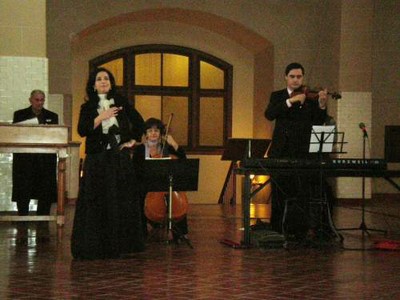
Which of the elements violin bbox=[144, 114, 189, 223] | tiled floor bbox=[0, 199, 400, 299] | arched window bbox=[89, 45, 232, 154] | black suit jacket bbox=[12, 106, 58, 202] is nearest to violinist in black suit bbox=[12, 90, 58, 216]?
black suit jacket bbox=[12, 106, 58, 202]

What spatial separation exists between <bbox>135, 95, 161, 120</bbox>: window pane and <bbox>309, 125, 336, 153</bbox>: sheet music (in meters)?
8.87

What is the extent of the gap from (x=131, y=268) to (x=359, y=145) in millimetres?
7734

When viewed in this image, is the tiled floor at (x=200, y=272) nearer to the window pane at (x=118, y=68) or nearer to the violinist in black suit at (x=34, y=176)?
the violinist in black suit at (x=34, y=176)

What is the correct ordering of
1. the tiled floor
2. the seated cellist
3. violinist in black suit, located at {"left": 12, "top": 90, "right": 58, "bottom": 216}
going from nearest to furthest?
the tiled floor
the seated cellist
violinist in black suit, located at {"left": 12, "top": 90, "right": 58, "bottom": 216}

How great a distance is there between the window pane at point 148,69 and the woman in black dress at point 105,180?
30.3 feet

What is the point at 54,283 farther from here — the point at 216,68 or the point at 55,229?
the point at 216,68

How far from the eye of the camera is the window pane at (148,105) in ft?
54.1

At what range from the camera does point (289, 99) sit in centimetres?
788

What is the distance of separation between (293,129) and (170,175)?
45.1 inches

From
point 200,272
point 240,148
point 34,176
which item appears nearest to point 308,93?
point 200,272

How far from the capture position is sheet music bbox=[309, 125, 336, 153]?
771 centimetres

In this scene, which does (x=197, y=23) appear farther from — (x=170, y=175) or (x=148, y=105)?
(x=170, y=175)

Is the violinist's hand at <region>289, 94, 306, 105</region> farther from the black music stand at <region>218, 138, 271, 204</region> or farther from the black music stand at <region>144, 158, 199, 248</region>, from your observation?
the black music stand at <region>218, 138, 271, 204</region>

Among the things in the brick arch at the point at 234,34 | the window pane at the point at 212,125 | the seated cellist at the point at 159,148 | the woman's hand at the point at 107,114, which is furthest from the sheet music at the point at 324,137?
the window pane at the point at 212,125
